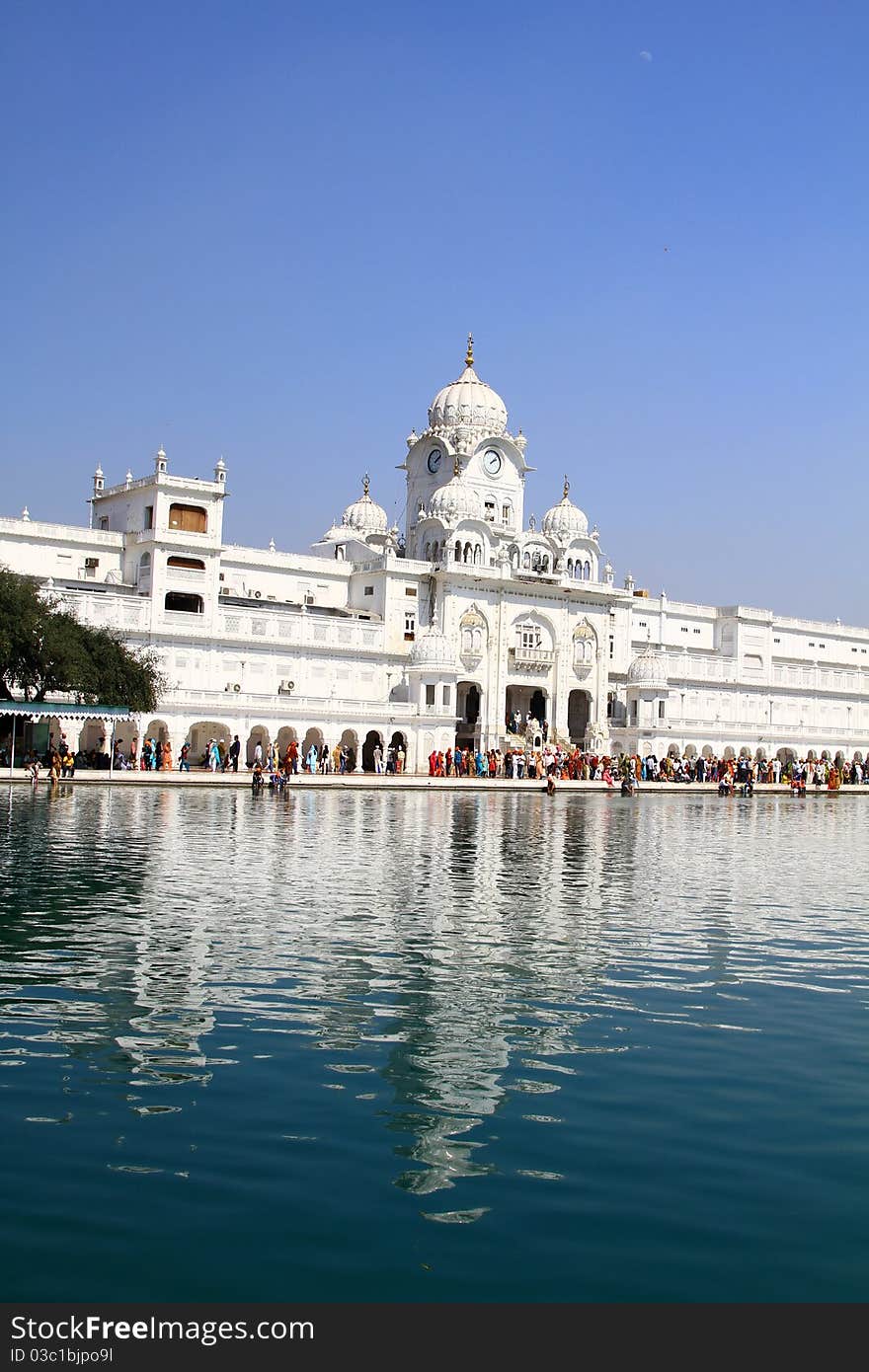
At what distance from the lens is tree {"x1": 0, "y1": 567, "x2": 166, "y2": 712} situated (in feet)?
130

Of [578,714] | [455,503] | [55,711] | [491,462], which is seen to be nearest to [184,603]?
[55,711]

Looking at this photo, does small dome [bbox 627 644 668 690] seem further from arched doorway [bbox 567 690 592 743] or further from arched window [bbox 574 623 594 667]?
arched window [bbox 574 623 594 667]

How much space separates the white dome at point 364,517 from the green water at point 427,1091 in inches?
2258

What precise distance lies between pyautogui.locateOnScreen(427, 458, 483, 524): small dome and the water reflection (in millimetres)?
39774

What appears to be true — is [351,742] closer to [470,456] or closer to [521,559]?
[521,559]

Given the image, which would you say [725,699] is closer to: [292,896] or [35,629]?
[35,629]

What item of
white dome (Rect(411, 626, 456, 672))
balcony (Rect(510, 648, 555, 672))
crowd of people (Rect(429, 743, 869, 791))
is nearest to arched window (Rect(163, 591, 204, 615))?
white dome (Rect(411, 626, 456, 672))

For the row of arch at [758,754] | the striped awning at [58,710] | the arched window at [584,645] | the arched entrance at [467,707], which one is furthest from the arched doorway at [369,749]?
the striped awning at [58,710]

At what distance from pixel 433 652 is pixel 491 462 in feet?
50.1

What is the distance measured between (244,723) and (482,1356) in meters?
47.8

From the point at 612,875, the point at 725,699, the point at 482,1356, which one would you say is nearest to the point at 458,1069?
the point at 482,1356

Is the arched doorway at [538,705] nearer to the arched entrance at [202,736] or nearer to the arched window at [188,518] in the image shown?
the arched entrance at [202,736]

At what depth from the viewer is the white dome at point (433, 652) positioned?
59375mm

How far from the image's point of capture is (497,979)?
11.9m
